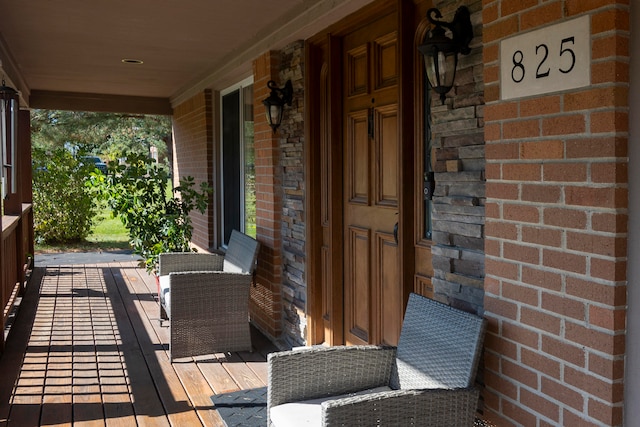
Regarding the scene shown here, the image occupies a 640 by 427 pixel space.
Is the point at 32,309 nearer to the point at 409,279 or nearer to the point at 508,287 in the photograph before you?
the point at 409,279

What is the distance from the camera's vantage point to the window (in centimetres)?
601

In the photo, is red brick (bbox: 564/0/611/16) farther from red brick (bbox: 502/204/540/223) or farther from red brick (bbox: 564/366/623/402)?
red brick (bbox: 564/366/623/402)

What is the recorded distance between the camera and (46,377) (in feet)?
13.2

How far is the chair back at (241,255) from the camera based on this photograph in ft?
15.3

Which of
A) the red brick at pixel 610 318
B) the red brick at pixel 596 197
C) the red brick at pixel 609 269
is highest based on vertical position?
the red brick at pixel 596 197

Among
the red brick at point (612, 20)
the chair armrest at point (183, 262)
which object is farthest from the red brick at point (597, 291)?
the chair armrest at point (183, 262)

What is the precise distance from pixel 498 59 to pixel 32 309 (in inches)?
205

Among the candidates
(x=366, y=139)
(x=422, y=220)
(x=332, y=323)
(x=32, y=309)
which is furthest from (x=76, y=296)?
(x=422, y=220)

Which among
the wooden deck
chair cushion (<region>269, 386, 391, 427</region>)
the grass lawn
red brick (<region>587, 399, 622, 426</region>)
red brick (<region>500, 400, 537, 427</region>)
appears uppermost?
red brick (<region>587, 399, 622, 426</region>)

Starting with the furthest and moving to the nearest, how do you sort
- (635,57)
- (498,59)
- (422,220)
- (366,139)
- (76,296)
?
(76,296)
(366,139)
(422,220)
(498,59)
(635,57)

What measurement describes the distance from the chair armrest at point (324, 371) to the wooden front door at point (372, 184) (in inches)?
27.3

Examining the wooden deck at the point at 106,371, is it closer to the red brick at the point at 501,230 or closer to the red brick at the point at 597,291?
the red brick at the point at 501,230

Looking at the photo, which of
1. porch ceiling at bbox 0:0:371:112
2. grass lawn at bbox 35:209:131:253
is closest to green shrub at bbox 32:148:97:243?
grass lawn at bbox 35:209:131:253

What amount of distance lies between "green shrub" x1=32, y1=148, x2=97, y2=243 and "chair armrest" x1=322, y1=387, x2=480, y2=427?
9.16 meters
